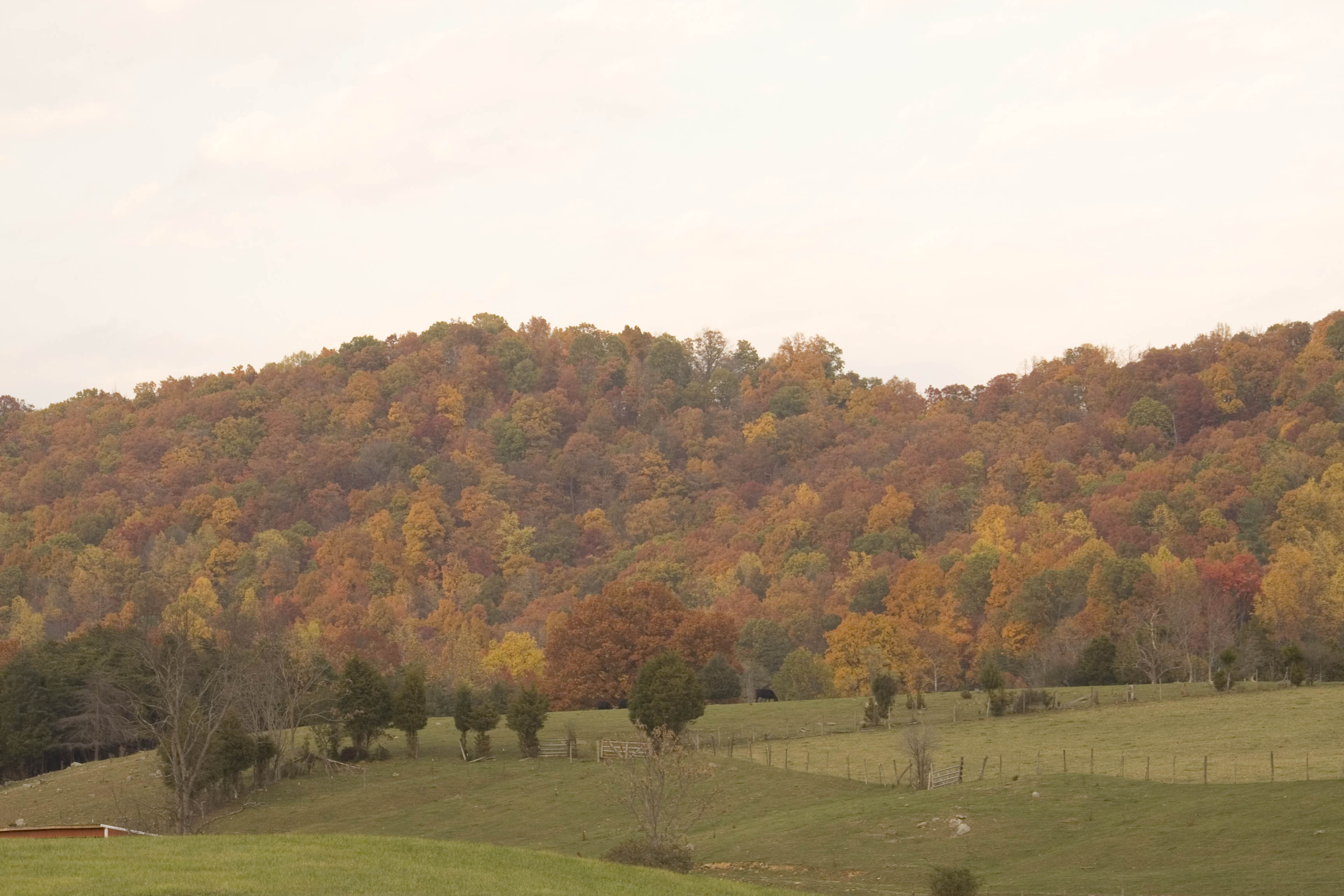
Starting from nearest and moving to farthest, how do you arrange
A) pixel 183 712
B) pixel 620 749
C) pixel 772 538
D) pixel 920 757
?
1. pixel 920 757
2. pixel 183 712
3. pixel 620 749
4. pixel 772 538

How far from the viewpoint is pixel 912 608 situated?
103562 millimetres

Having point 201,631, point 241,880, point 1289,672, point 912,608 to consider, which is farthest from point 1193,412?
point 241,880

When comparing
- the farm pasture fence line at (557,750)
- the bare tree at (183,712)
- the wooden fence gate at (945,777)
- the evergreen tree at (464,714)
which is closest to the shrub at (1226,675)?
the wooden fence gate at (945,777)

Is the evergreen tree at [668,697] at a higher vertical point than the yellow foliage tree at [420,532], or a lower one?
lower

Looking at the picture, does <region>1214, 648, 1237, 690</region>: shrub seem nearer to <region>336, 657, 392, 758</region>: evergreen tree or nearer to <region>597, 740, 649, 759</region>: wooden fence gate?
<region>597, 740, 649, 759</region>: wooden fence gate

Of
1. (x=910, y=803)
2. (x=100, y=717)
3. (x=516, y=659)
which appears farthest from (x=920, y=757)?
(x=516, y=659)

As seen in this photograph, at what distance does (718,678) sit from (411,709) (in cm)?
2370

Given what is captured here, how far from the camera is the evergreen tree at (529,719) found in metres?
59.6

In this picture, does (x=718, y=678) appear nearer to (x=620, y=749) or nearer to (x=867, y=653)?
(x=867, y=653)

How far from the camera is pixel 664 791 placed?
39812mm

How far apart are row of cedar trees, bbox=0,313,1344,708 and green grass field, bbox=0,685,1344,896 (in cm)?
1094

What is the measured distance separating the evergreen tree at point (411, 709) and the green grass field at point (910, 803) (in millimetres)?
1161

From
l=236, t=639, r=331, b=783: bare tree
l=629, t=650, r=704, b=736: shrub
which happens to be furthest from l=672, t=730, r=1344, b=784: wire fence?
l=236, t=639, r=331, b=783: bare tree

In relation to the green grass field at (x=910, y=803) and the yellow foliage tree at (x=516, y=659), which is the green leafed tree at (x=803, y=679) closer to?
the green grass field at (x=910, y=803)
